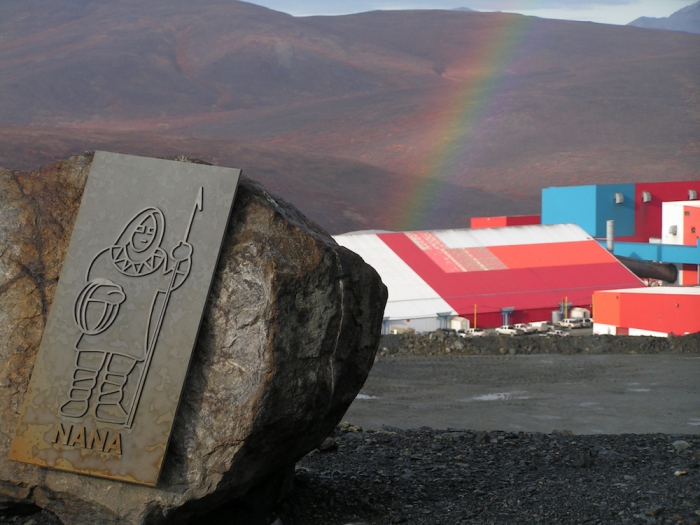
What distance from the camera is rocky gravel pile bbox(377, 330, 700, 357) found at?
76.3ft

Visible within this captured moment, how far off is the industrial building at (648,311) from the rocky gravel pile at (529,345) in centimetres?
181

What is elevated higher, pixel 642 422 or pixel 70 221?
pixel 70 221

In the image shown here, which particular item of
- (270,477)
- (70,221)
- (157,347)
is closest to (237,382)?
(157,347)

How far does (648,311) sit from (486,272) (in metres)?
5.99

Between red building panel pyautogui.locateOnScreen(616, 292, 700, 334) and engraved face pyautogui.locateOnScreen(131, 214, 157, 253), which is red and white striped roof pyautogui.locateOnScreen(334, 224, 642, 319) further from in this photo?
engraved face pyautogui.locateOnScreen(131, 214, 157, 253)

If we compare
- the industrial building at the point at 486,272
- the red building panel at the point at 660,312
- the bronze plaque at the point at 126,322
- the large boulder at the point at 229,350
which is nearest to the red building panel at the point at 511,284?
the industrial building at the point at 486,272

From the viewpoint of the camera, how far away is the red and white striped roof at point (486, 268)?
27859 millimetres

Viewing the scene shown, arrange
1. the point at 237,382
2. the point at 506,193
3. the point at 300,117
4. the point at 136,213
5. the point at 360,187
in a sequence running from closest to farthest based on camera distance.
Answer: the point at 237,382
the point at 136,213
the point at 360,187
the point at 506,193
the point at 300,117

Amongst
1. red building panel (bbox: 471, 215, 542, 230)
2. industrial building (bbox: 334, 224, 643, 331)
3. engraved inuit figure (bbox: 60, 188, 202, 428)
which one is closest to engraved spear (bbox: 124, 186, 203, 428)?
engraved inuit figure (bbox: 60, 188, 202, 428)

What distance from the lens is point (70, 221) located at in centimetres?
532

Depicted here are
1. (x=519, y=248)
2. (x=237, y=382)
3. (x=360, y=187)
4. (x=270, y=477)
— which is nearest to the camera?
(x=237, y=382)

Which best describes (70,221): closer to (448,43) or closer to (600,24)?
(448,43)

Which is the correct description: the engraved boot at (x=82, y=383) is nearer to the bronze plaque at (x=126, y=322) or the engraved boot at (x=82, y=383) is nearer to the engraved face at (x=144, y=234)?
the bronze plaque at (x=126, y=322)

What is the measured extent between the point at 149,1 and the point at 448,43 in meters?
68.1
